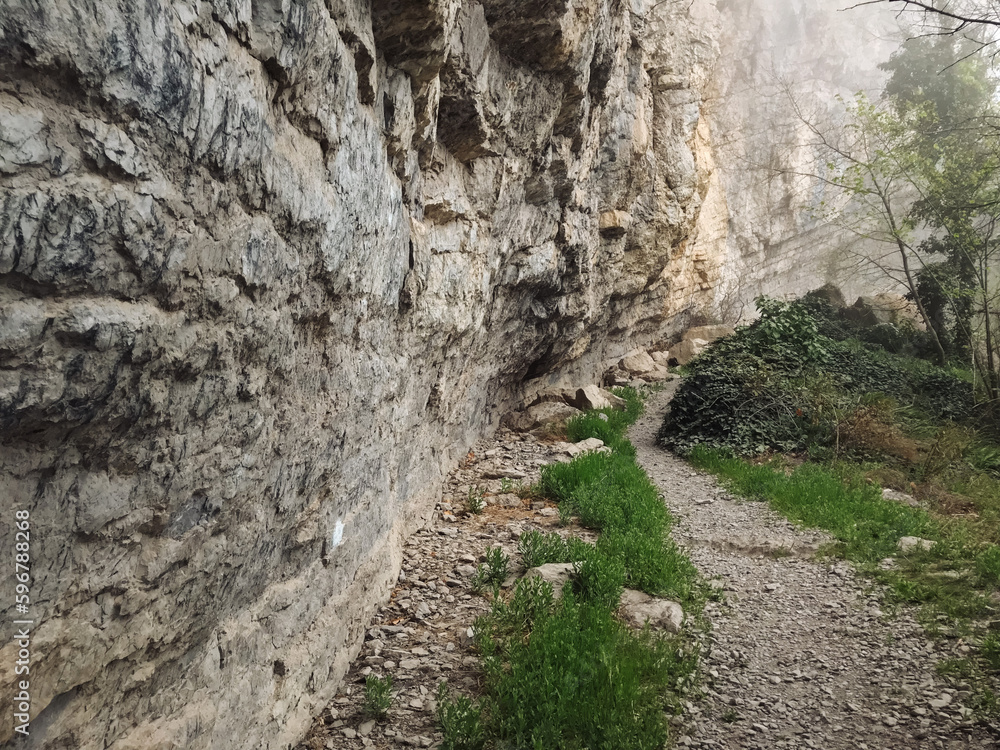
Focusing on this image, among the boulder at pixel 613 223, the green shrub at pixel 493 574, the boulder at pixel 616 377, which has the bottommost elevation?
the green shrub at pixel 493 574

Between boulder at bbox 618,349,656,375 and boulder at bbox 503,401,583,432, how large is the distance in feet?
19.6

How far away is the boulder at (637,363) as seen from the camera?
1602 cm

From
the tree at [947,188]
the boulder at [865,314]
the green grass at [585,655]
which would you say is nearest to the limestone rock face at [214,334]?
the green grass at [585,655]

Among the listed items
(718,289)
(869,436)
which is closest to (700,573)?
(869,436)

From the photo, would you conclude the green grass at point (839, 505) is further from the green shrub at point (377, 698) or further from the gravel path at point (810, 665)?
the green shrub at point (377, 698)

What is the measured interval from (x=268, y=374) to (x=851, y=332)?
1885 cm

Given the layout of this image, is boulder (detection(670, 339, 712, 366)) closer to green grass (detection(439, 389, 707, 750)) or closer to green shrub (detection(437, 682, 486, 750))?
green grass (detection(439, 389, 707, 750))

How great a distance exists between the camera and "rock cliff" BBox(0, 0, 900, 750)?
1578mm

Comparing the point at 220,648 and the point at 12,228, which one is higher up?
the point at 12,228

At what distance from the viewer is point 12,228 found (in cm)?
143

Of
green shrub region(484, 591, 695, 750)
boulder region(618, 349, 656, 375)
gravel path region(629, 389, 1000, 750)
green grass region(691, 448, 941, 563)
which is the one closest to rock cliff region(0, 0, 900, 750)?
green shrub region(484, 591, 695, 750)

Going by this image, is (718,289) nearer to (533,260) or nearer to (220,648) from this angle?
(533,260)

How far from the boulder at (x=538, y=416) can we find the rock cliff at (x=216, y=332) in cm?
432

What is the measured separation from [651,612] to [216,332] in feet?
11.5
